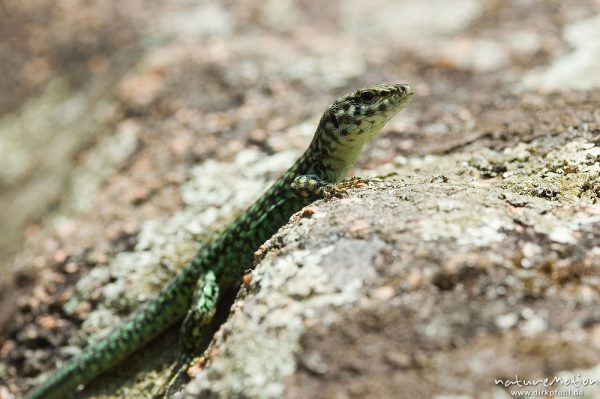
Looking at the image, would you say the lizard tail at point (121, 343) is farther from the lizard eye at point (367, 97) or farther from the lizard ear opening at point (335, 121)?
the lizard eye at point (367, 97)

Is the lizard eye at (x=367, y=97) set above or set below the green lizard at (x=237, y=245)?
above

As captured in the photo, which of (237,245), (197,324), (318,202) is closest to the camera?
(318,202)

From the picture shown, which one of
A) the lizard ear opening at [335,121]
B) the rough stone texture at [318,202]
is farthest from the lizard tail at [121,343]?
the lizard ear opening at [335,121]

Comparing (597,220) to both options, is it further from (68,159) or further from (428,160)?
(68,159)

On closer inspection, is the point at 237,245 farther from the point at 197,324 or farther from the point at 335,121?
the point at 335,121

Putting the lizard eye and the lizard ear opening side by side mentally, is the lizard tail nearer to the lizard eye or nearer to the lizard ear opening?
the lizard ear opening

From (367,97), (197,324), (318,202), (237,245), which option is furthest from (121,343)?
(367,97)

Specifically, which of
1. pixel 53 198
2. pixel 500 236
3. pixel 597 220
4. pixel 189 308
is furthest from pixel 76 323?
pixel 597 220
